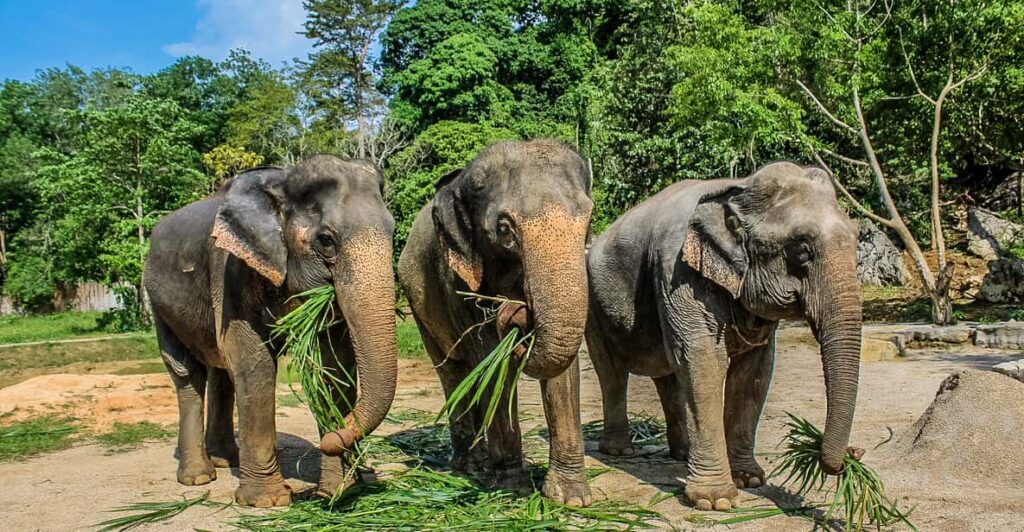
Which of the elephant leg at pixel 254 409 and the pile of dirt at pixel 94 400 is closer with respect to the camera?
the elephant leg at pixel 254 409

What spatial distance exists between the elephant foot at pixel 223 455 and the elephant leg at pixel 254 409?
166 centimetres

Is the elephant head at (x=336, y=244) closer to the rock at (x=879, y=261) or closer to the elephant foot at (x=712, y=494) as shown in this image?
the elephant foot at (x=712, y=494)

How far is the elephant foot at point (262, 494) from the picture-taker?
5488 mm

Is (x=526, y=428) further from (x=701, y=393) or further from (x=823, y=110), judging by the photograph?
(x=823, y=110)

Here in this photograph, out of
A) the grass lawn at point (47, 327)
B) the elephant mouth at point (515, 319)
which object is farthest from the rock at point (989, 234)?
the grass lawn at point (47, 327)

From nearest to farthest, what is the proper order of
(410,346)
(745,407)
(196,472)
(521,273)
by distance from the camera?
(521,273), (745,407), (196,472), (410,346)

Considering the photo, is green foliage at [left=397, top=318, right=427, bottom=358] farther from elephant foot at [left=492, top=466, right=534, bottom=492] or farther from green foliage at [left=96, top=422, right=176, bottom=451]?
elephant foot at [left=492, top=466, right=534, bottom=492]

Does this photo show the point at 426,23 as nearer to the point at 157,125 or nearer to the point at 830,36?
the point at 157,125

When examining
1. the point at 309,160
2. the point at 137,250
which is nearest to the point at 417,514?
the point at 309,160

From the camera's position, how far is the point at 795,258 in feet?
15.8

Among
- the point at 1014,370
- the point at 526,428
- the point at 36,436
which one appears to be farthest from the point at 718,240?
the point at 36,436

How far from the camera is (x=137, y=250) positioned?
22734mm

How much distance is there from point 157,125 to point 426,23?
14.9 meters

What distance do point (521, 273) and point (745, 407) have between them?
206 centimetres
